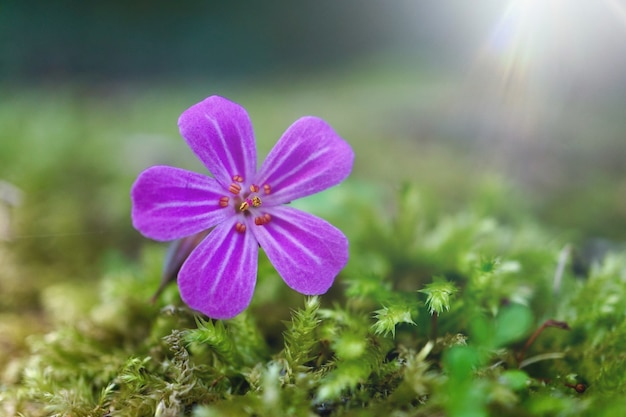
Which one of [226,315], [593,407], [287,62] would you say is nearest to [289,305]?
[226,315]

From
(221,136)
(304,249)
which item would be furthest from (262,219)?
(221,136)

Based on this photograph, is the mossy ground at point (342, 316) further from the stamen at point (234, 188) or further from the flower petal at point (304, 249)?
the stamen at point (234, 188)

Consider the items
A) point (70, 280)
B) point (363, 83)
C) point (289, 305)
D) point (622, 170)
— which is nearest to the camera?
point (289, 305)

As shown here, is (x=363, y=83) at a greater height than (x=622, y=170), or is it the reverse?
(x=363, y=83)

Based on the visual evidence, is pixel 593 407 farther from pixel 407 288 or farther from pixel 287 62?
pixel 287 62

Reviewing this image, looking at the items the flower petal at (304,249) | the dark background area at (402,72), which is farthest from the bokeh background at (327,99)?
the flower petal at (304,249)

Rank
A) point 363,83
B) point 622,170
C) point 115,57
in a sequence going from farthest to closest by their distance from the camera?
point 115,57 < point 363,83 < point 622,170
